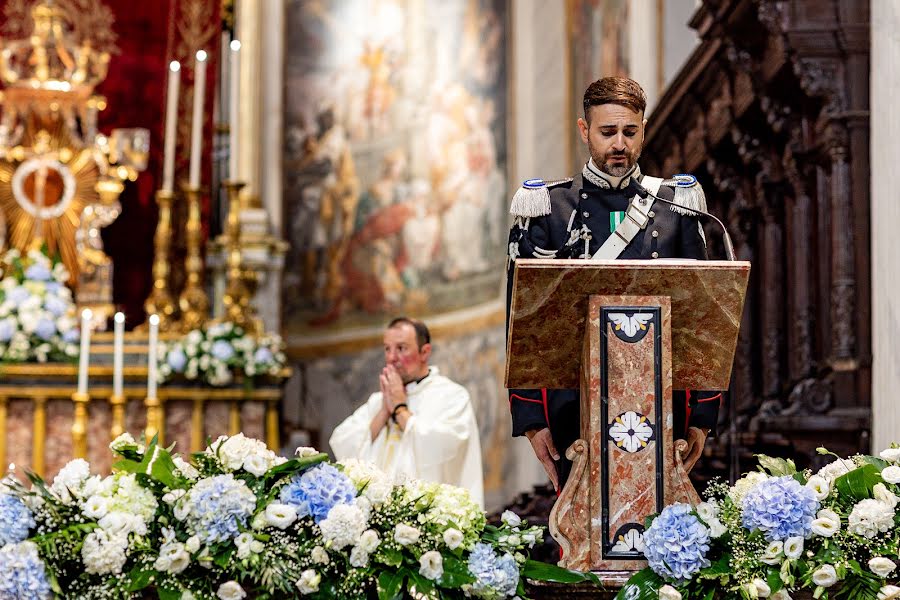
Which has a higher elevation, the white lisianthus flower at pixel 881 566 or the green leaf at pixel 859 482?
the green leaf at pixel 859 482

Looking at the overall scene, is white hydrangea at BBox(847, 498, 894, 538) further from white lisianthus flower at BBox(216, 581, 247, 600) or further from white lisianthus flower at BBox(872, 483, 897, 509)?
white lisianthus flower at BBox(216, 581, 247, 600)

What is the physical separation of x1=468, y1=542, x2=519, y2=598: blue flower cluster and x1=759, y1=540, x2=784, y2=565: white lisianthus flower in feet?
1.97

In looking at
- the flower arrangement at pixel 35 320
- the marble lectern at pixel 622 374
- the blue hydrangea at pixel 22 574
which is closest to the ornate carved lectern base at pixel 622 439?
the marble lectern at pixel 622 374

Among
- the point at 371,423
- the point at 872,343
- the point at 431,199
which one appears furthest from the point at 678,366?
the point at 431,199

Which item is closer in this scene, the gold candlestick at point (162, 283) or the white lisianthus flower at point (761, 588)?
the white lisianthus flower at point (761, 588)

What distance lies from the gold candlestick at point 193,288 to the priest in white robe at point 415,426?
462 cm

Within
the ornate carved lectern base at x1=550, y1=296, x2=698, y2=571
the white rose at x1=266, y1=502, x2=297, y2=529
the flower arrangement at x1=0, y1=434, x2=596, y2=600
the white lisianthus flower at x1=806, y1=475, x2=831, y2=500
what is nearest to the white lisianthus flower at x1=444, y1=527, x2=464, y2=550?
the flower arrangement at x1=0, y1=434, x2=596, y2=600

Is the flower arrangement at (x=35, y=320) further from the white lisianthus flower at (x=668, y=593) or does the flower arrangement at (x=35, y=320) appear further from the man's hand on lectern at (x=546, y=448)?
the white lisianthus flower at (x=668, y=593)

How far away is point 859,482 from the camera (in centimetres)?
404

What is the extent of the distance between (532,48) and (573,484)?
10.1 meters

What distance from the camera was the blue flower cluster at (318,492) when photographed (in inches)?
155

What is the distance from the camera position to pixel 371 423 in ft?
21.3

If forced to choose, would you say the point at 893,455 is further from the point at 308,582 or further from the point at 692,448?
the point at 308,582

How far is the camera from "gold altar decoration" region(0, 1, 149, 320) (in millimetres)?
11703
